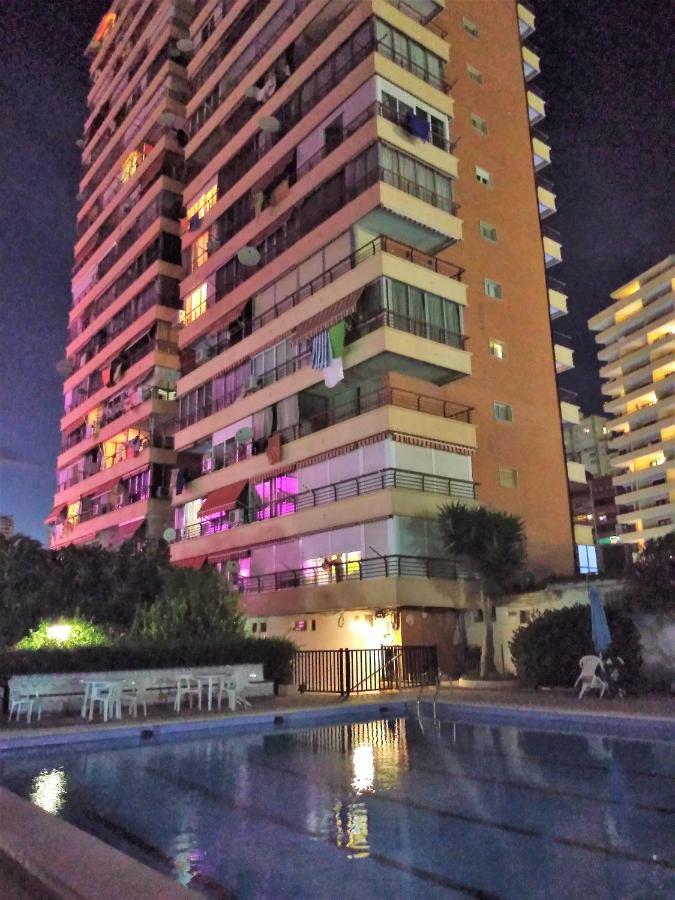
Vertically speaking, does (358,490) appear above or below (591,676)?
above

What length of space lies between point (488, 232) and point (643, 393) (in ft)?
174

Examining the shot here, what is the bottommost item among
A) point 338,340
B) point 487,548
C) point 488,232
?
point 487,548

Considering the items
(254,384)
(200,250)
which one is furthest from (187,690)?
(200,250)

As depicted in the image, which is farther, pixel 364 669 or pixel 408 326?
pixel 408 326

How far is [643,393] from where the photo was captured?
269 ft

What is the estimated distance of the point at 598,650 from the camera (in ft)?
57.1

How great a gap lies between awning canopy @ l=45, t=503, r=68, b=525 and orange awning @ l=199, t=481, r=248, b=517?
2536cm

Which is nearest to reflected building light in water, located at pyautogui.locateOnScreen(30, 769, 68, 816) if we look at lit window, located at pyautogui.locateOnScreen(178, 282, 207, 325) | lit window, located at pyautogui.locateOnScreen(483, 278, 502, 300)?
lit window, located at pyautogui.locateOnScreen(483, 278, 502, 300)

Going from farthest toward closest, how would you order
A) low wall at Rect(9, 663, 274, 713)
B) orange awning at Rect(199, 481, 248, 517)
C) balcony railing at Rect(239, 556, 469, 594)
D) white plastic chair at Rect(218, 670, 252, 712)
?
orange awning at Rect(199, 481, 248, 517)
balcony railing at Rect(239, 556, 469, 594)
white plastic chair at Rect(218, 670, 252, 712)
low wall at Rect(9, 663, 274, 713)

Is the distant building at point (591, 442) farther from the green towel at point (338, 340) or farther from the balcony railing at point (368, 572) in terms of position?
the green towel at point (338, 340)

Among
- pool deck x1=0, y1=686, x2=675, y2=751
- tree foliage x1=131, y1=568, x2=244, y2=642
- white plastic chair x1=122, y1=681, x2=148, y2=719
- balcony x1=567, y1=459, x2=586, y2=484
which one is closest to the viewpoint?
pool deck x1=0, y1=686, x2=675, y2=751

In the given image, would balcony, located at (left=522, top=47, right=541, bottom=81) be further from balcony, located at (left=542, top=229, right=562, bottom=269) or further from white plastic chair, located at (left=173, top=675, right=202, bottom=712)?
white plastic chair, located at (left=173, top=675, right=202, bottom=712)

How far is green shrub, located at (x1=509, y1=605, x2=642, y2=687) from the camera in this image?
18.4 m

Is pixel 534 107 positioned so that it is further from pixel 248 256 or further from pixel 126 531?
pixel 126 531
